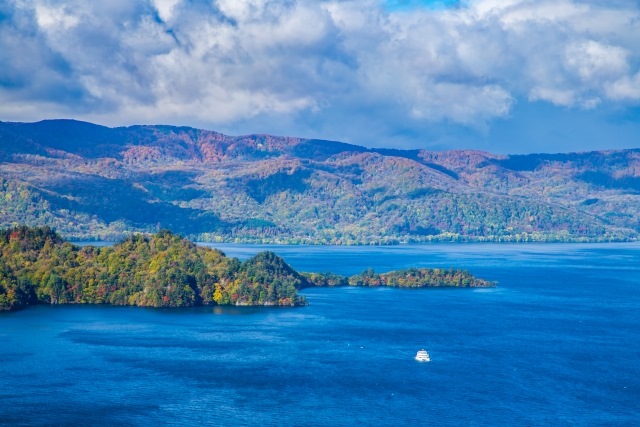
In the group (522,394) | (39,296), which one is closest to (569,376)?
(522,394)

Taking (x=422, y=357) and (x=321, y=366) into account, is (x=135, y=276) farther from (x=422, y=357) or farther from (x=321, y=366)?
(x=422, y=357)

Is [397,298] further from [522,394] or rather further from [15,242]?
[522,394]

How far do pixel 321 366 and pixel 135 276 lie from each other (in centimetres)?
6325

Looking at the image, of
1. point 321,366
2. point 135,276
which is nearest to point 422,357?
point 321,366

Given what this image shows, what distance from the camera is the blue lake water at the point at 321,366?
91.1m

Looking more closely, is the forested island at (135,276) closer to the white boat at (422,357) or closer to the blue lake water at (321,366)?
the blue lake water at (321,366)

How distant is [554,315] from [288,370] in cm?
6258

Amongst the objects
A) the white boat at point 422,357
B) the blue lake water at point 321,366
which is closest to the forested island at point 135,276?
the blue lake water at point 321,366

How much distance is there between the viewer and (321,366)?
363 feet

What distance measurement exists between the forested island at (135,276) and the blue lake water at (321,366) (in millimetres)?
4587

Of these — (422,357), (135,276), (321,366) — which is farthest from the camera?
A: (135,276)

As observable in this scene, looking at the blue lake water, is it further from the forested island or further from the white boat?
the forested island

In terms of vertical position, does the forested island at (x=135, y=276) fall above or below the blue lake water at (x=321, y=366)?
above

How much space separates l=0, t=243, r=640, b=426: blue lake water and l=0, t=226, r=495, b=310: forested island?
4587mm
